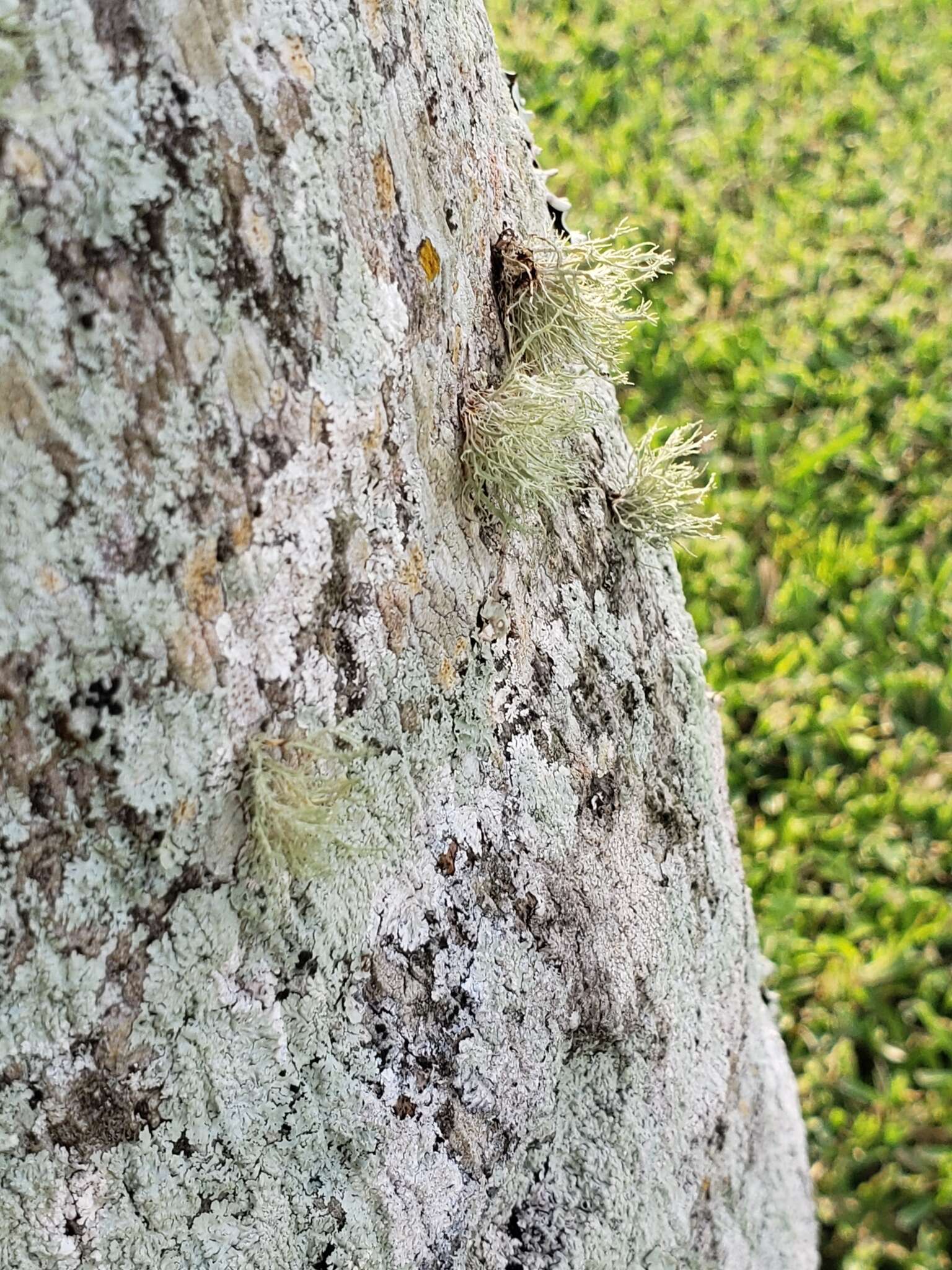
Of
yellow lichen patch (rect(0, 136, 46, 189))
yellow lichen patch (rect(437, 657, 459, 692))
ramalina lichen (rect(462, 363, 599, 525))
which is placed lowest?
yellow lichen patch (rect(437, 657, 459, 692))

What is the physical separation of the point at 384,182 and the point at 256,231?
0.12 metres

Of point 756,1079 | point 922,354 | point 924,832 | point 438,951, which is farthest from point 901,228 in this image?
point 438,951

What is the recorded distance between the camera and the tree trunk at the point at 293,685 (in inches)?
20.8

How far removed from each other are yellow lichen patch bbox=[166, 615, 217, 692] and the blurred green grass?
1.79 meters

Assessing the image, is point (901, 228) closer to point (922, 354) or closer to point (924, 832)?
point (922, 354)

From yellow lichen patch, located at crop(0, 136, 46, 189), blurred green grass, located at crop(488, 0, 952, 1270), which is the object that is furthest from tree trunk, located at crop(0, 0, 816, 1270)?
blurred green grass, located at crop(488, 0, 952, 1270)

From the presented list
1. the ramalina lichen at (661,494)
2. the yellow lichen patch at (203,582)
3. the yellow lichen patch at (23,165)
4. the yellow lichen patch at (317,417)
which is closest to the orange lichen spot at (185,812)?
the yellow lichen patch at (203,582)

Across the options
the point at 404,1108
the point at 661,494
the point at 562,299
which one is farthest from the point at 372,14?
the point at 404,1108

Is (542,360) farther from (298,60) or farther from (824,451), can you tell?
(824,451)

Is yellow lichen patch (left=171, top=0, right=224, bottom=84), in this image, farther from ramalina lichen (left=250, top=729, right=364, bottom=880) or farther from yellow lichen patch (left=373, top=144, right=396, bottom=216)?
ramalina lichen (left=250, top=729, right=364, bottom=880)

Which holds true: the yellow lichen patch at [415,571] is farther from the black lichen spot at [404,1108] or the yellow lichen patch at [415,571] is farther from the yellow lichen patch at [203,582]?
the black lichen spot at [404,1108]

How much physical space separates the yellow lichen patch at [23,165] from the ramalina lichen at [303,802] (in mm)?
332

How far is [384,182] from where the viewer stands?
0.64 meters

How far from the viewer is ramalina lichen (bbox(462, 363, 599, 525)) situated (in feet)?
2.43
